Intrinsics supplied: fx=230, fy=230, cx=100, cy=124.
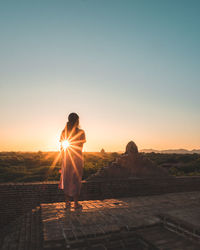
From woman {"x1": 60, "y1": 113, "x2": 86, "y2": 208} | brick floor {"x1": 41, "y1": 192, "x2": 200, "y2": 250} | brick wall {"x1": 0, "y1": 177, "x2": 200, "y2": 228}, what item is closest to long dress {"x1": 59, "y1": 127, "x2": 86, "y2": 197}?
woman {"x1": 60, "y1": 113, "x2": 86, "y2": 208}

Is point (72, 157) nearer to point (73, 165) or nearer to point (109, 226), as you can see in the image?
point (73, 165)

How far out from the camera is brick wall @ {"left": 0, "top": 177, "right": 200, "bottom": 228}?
5.77 meters

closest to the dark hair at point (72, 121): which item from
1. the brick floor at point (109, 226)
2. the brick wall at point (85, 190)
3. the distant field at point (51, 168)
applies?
the brick floor at point (109, 226)

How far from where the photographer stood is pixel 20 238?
4.21m

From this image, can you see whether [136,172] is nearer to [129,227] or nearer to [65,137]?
[65,137]

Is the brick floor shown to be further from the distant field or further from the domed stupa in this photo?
the distant field

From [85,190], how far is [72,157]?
185cm

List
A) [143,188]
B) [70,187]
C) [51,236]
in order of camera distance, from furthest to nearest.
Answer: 1. [143,188]
2. [70,187]
3. [51,236]

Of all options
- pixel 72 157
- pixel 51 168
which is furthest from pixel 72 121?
pixel 51 168

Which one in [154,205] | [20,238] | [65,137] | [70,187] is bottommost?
[20,238]

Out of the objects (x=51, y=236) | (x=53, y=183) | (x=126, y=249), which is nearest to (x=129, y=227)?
(x=126, y=249)

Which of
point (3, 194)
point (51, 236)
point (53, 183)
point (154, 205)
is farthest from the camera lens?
point (53, 183)

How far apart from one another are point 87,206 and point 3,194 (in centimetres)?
226

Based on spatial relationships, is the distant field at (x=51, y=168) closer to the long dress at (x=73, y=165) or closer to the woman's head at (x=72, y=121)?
the long dress at (x=73, y=165)
